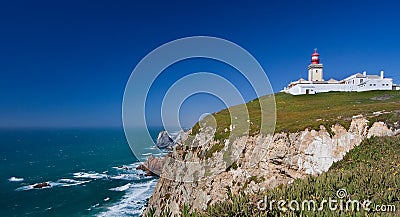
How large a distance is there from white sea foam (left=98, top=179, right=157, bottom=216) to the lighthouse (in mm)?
38154

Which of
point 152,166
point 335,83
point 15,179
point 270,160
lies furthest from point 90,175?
point 335,83

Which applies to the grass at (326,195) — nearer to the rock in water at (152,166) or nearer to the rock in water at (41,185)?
the rock in water at (152,166)

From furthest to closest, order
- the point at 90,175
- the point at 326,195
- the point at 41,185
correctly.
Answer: the point at 90,175 → the point at 41,185 → the point at 326,195

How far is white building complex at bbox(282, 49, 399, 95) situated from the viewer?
44.1 meters

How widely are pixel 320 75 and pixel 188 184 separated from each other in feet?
127

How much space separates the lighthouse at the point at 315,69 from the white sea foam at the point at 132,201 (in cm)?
3815

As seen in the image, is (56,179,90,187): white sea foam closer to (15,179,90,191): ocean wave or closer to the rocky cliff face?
(15,179,90,191): ocean wave

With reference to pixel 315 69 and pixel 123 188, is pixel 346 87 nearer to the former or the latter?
pixel 315 69

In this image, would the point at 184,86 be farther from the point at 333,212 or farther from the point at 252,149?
the point at 252,149

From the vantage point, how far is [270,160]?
814 inches

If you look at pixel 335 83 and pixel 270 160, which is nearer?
pixel 270 160

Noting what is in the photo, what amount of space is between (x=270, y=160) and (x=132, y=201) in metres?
24.8

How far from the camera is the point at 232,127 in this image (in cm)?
2970

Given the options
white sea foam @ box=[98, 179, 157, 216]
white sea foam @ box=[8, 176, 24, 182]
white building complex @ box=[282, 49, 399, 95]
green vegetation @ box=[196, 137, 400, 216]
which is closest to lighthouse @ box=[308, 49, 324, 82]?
white building complex @ box=[282, 49, 399, 95]
